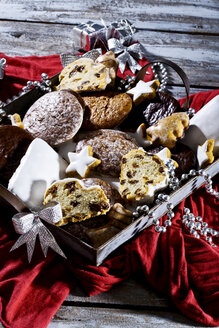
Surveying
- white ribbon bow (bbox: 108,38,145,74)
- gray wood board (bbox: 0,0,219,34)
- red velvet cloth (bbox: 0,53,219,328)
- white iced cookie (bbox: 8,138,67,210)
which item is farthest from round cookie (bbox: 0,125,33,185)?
gray wood board (bbox: 0,0,219,34)

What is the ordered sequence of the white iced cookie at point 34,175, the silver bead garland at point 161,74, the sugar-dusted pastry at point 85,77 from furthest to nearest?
the silver bead garland at point 161,74 < the sugar-dusted pastry at point 85,77 < the white iced cookie at point 34,175

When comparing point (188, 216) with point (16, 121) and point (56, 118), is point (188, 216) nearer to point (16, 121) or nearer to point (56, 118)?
point (56, 118)

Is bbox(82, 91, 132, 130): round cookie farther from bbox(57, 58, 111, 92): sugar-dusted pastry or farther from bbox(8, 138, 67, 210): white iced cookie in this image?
bbox(8, 138, 67, 210): white iced cookie

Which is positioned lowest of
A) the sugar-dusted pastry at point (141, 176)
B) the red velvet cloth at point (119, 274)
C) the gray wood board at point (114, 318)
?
the gray wood board at point (114, 318)

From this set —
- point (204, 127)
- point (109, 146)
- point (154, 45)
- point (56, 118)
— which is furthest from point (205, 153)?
point (154, 45)

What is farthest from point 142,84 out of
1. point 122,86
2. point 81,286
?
point 81,286

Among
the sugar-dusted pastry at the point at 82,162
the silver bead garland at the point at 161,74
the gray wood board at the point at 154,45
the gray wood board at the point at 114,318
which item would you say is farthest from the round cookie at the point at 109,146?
the gray wood board at the point at 154,45

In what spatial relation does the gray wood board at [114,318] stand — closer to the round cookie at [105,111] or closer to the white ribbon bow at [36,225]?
the white ribbon bow at [36,225]
